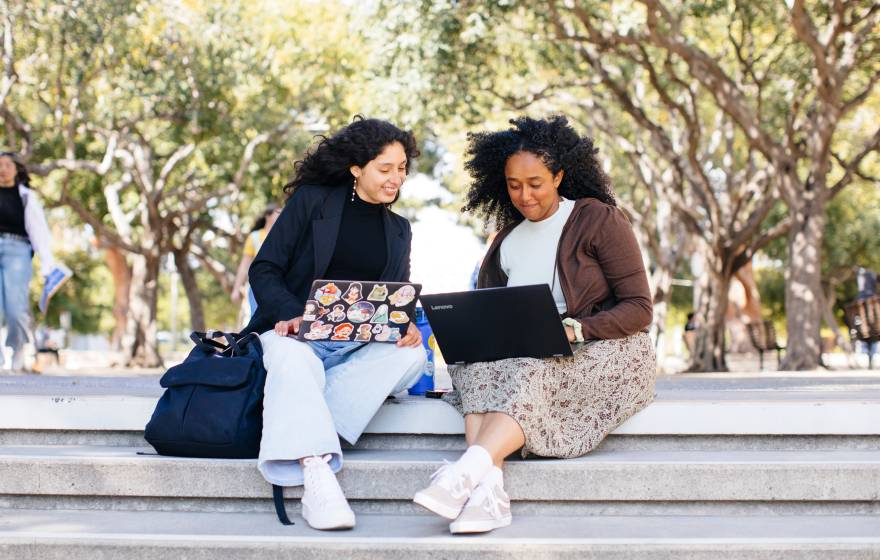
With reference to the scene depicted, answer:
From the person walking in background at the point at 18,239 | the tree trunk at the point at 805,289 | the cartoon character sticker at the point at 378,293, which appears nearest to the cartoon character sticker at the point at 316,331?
the cartoon character sticker at the point at 378,293

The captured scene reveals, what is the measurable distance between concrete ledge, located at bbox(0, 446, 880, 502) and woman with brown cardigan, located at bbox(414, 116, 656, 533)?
6.5 inches

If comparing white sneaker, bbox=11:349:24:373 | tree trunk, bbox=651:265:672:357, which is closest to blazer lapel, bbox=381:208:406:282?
white sneaker, bbox=11:349:24:373

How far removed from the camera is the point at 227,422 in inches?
174

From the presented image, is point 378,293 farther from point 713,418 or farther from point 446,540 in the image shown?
point 713,418

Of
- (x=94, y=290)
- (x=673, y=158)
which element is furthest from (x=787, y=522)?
(x=94, y=290)

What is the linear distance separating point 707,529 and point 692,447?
79 cm

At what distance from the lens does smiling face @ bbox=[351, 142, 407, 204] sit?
5.02 metres

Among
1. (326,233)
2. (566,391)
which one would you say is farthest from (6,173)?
(566,391)

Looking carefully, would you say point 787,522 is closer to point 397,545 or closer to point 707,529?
point 707,529

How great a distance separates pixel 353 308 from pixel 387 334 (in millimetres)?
223

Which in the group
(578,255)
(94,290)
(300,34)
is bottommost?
(94,290)

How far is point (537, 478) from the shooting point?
434 centimetres

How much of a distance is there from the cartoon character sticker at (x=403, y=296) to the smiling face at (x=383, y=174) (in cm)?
69

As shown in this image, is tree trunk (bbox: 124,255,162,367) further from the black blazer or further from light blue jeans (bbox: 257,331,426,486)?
light blue jeans (bbox: 257,331,426,486)
